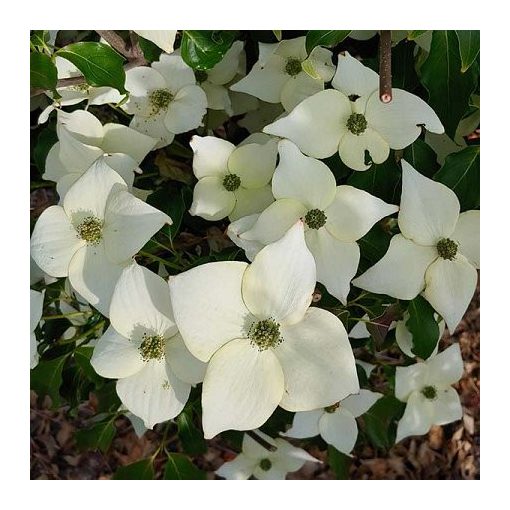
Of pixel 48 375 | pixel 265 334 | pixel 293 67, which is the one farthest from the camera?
pixel 48 375

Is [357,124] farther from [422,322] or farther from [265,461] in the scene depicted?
[265,461]

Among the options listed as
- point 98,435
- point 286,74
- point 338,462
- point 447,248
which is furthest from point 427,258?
point 98,435

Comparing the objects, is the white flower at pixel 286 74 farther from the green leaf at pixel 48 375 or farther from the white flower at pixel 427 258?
the green leaf at pixel 48 375

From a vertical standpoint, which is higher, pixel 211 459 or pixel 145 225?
pixel 145 225

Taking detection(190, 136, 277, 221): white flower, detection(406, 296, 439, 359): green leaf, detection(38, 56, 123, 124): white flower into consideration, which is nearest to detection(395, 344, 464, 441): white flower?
detection(406, 296, 439, 359): green leaf

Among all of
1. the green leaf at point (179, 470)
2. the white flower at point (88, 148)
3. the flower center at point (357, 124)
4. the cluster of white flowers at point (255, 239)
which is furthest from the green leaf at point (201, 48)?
the green leaf at point (179, 470)

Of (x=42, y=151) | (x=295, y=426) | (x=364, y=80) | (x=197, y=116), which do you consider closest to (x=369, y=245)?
(x=364, y=80)

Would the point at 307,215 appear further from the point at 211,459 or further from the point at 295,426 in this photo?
the point at 211,459
